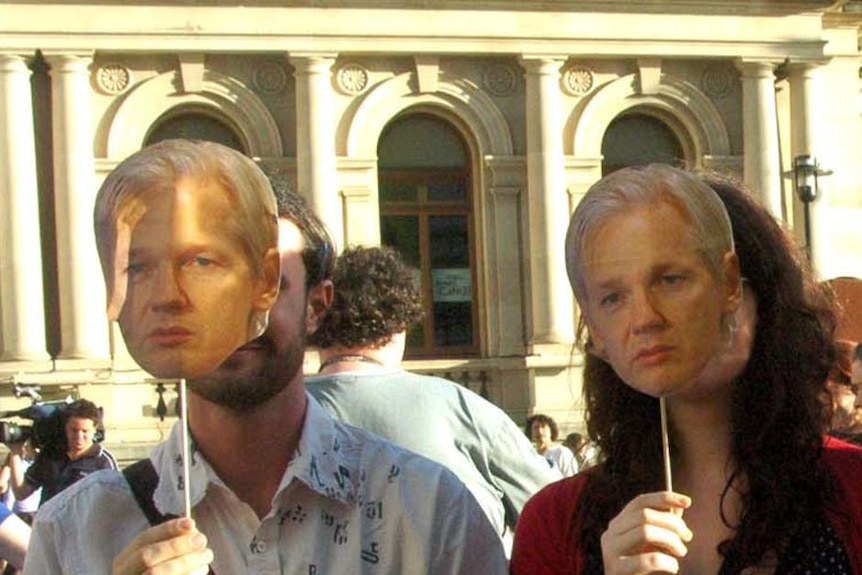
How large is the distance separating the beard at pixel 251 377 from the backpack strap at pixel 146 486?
18 cm

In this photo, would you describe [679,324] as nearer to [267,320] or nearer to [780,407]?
[780,407]

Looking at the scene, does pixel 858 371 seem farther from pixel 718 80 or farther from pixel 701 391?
pixel 718 80

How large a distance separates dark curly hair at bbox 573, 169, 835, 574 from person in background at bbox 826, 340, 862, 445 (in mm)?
145

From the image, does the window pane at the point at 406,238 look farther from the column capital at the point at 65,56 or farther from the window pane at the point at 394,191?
the column capital at the point at 65,56

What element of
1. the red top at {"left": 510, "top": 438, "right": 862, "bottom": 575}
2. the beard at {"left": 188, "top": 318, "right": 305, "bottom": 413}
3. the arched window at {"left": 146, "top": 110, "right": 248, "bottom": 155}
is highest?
the arched window at {"left": 146, "top": 110, "right": 248, "bottom": 155}

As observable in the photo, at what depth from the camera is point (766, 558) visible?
2893mm

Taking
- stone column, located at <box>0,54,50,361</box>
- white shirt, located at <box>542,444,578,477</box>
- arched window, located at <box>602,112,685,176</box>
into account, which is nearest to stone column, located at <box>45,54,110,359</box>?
stone column, located at <box>0,54,50,361</box>

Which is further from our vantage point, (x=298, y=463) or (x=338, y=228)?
(x=338, y=228)

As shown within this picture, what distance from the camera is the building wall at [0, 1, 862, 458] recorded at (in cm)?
2283

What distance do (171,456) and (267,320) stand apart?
11.3 inches

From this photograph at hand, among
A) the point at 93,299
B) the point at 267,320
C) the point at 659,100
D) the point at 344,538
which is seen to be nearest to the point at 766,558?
the point at 344,538

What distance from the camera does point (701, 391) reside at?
2.97 meters

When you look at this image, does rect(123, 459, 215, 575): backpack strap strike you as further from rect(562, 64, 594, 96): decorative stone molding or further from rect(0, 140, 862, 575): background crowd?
rect(562, 64, 594, 96): decorative stone molding

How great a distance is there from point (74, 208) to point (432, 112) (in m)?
5.09
